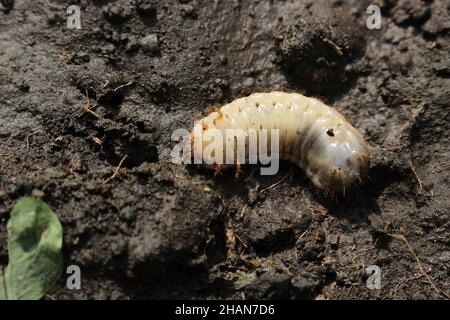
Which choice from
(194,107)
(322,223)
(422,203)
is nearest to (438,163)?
(422,203)

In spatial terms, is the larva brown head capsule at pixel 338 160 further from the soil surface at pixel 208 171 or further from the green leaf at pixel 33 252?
the green leaf at pixel 33 252

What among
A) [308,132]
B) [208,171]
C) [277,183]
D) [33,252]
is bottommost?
[33,252]

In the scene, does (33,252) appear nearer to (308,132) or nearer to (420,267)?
(308,132)

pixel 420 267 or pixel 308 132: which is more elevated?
pixel 308 132

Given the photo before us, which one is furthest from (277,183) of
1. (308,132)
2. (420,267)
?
(420,267)

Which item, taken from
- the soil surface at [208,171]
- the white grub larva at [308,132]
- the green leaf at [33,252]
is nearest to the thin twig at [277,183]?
the soil surface at [208,171]

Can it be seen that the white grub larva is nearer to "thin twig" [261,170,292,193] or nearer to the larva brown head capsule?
the larva brown head capsule
